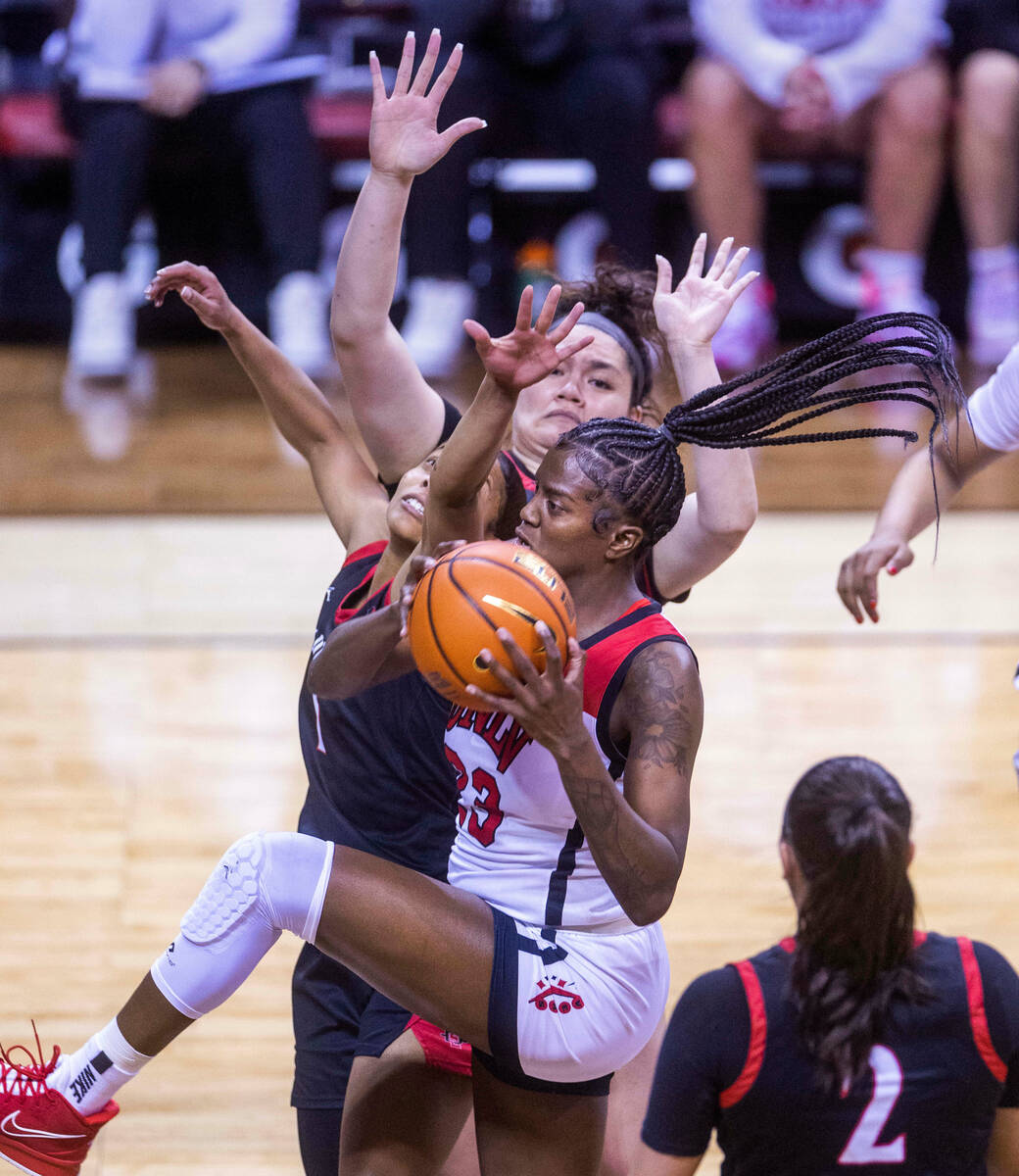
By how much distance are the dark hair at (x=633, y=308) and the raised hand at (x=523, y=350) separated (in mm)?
673

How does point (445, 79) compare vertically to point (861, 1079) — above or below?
above

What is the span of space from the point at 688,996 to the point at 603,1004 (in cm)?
12

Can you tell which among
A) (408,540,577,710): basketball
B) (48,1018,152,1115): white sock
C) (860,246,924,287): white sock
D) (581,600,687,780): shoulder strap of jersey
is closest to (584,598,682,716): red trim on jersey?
(581,600,687,780): shoulder strap of jersey

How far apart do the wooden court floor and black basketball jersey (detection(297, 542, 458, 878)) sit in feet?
2.71

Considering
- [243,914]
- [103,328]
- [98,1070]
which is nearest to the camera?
[243,914]

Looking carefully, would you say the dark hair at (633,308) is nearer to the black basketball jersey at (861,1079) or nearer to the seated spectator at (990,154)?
the black basketball jersey at (861,1079)

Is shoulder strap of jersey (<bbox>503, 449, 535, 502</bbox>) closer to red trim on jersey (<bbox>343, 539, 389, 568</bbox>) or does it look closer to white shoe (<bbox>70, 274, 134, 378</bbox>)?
red trim on jersey (<bbox>343, 539, 389, 568</bbox>)

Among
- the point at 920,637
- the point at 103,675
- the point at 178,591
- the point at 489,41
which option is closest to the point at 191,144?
the point at 489,41

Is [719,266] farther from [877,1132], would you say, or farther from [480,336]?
[877,1132]

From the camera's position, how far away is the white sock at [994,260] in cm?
674

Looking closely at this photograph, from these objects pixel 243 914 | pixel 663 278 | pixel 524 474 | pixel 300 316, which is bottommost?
pixel 243 914

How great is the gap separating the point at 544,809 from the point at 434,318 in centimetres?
473

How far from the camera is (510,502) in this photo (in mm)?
2514

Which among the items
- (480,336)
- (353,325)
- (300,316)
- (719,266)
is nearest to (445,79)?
(353,325)
